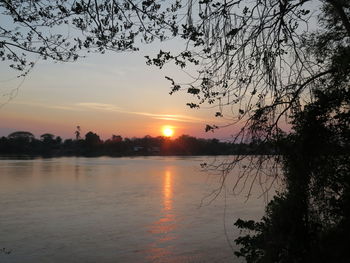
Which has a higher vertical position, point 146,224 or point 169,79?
point 169,79

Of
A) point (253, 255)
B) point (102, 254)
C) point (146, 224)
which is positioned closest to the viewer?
point (253, 255)

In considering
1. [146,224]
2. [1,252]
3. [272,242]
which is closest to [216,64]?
[272,242]

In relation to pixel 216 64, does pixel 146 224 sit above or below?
below

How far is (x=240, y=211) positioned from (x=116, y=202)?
652 cm

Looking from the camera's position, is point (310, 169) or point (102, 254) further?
point (102, 254)

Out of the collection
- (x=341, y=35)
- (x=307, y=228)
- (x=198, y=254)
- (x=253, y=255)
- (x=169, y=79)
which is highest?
(x=341, y=35)

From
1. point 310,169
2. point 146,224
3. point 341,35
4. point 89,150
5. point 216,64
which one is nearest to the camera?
point 216,64

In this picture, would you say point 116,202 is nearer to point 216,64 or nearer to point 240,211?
point 240,211

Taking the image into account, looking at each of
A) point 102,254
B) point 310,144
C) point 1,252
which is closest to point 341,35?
point 310,144

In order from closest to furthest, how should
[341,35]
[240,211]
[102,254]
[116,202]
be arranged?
[341,35] → [102,254] → [240,211] → [116,202]

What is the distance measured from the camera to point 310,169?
15.8 ft

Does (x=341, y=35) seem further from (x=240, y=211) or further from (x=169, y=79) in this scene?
(x=240, y=211)

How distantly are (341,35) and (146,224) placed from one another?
10.7 m

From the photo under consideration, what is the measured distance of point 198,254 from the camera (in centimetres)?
1139
